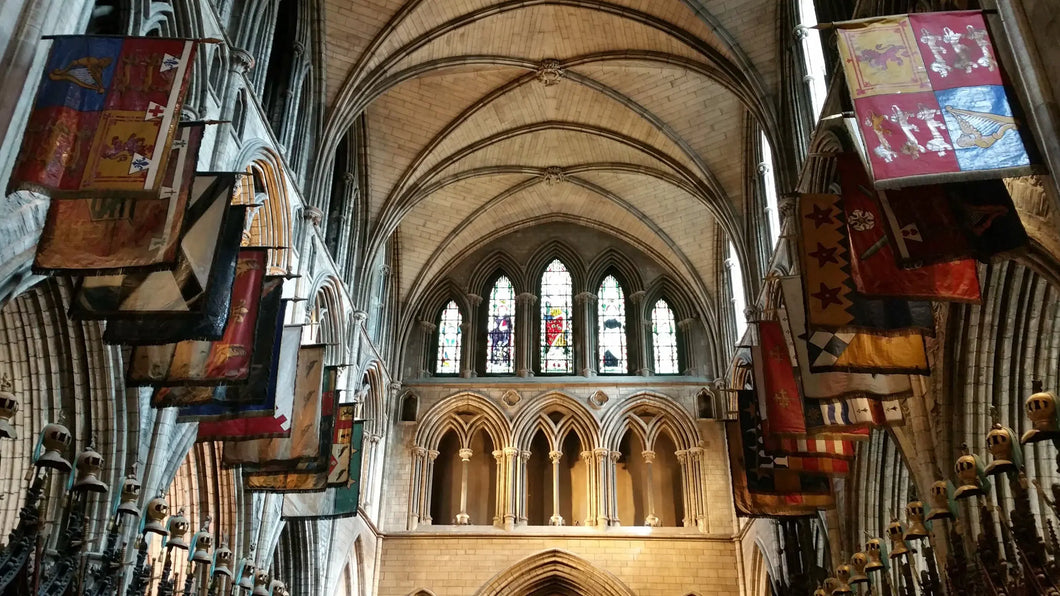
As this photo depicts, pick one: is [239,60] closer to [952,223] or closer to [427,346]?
[952,223]

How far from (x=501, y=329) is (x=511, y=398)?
7.22ft

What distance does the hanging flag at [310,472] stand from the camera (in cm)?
1181

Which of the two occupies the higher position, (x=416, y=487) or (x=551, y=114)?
(x=551, y=114)

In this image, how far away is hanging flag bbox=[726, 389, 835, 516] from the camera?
13680 mm

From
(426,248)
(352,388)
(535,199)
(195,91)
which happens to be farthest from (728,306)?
(195,91)

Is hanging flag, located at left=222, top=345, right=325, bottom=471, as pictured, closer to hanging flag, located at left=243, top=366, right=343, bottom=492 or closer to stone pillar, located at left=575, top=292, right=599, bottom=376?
hanging flag, located at left=243, top=366, right=343, bottom=492

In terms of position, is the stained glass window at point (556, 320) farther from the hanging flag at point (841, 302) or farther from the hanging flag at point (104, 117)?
the hanging flag at point (104, 117)

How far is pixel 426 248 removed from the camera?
78.3 ft

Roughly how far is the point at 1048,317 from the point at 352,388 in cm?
1275

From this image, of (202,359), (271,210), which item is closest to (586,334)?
(271,210)

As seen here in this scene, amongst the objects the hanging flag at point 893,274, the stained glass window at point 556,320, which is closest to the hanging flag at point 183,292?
the hanging flag at point 893,274

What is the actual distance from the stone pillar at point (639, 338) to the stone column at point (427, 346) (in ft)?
16.4

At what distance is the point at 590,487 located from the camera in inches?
854

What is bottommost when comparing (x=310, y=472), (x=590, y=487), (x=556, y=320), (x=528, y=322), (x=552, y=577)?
(x=552, y=577)
